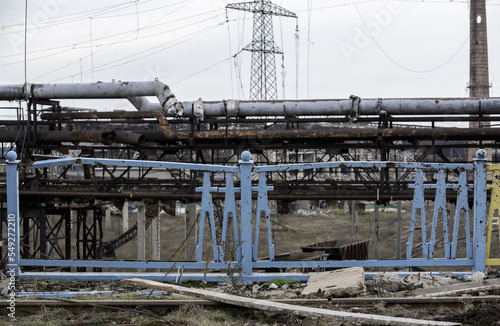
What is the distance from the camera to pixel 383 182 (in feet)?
55.4

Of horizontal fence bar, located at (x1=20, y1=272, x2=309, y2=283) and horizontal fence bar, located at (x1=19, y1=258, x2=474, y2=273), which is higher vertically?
horizontal fence bar, located at (x1=19, y1=258, x2=474, y2=273)

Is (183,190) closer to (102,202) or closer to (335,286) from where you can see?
(102,202)

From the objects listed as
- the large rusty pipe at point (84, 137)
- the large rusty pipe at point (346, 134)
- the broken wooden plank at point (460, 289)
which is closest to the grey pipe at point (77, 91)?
the large rusty pipe at point (84, 137)

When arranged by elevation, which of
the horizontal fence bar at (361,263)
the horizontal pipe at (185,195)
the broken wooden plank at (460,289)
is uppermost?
the horizontal pipe at (185,195)

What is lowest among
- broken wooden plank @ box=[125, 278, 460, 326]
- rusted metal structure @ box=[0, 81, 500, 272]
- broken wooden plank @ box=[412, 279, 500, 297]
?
broken wooden plank @ box=[412, 279, 500, 297]

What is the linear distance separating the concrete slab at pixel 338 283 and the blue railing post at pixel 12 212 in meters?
3.49

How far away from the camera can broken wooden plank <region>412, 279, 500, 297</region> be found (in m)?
6.62

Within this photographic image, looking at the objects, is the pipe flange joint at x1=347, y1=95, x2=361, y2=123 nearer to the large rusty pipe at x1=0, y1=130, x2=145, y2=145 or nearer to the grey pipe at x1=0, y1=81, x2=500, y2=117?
the grey pipe at x1=0, y1=81, x2=500, y2=117

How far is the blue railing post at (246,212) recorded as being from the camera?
24.2ft

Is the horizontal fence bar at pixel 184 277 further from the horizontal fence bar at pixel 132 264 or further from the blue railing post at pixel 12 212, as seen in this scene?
the blue railing post at pixel 12 212

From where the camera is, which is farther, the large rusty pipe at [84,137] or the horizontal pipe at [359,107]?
the horizontal pipe at [359,107]

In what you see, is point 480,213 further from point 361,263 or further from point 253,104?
point 253,104

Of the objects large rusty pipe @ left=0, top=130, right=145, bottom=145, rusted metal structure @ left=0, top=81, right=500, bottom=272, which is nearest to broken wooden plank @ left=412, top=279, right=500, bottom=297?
rusted metal structure @ left=0, top=81, right=500, bottom=272

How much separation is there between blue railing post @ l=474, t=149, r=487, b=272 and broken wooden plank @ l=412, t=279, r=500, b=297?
59 centimetres
